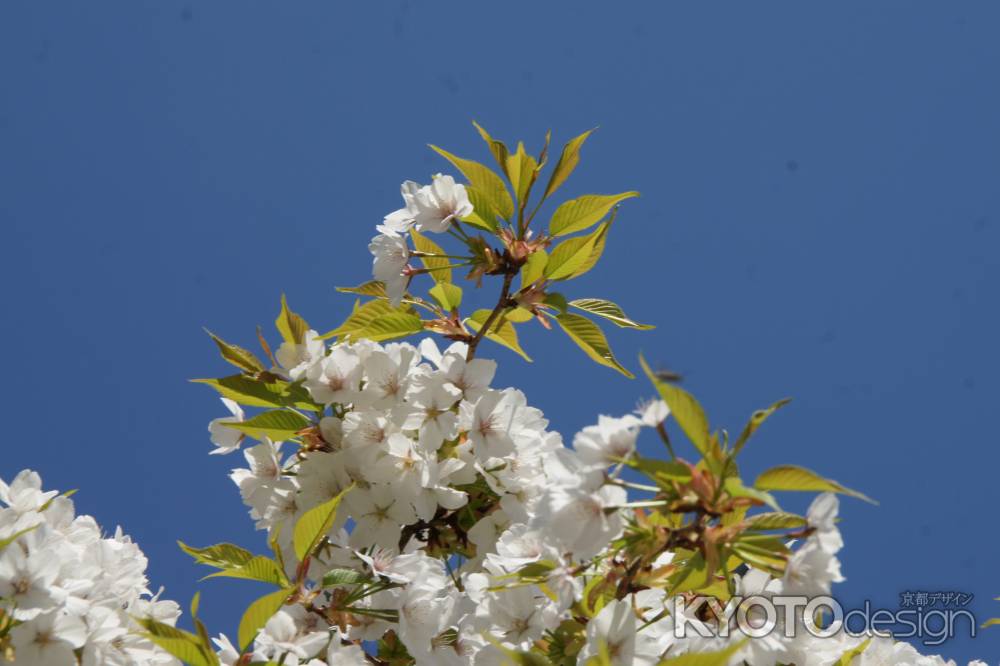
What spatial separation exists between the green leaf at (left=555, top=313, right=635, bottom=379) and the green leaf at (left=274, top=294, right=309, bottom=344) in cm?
47

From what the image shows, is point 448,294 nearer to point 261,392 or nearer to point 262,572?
point 261,392

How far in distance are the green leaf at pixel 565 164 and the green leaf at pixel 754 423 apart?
2.46 ft

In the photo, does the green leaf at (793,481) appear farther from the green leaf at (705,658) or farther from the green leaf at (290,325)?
the green leaf at (290,325)

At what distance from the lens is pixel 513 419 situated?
1.72 meters

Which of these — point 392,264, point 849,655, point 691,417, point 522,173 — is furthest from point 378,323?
point 849,655

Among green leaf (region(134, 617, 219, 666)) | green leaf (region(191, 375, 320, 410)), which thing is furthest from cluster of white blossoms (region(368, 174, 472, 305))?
green leaf (region(134, 617, 219, 666))

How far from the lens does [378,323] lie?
179 cm

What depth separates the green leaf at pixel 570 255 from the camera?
167cm

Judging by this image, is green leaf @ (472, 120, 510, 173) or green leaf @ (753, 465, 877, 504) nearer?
green leaf @ (753, 465, 877, 504)

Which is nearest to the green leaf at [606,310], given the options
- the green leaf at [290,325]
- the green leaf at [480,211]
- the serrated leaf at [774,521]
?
the green leaf at [480,211]

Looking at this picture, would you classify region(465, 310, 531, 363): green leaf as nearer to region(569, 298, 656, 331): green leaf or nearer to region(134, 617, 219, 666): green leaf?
region(569, 298, 656, 331): green leaf

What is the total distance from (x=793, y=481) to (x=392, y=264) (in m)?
0.91

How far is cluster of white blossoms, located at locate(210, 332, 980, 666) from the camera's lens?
1425mm

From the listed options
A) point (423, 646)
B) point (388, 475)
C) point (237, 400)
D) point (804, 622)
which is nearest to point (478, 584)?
point (423, 646)
